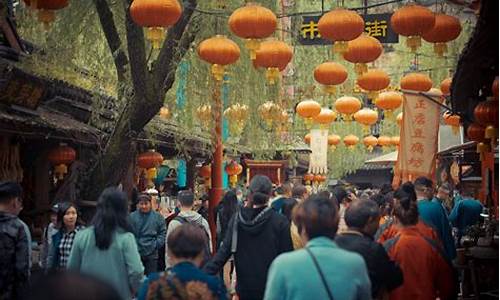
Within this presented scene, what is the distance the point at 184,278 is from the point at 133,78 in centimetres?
652

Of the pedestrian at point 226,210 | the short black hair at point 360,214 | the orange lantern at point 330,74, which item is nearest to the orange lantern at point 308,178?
the orange lantern at point 330,74

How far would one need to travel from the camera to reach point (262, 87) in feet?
47.5

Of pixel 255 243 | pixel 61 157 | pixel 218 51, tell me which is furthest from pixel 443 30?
pixel 61 157

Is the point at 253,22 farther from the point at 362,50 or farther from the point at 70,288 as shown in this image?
the point at 70,288

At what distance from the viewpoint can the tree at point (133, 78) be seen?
1080 centimetres

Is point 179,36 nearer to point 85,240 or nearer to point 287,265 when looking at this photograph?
point 85,240

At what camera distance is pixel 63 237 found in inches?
310

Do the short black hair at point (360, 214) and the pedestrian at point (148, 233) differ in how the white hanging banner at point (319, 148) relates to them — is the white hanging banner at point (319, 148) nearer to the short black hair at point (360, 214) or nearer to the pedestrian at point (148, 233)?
the pedestrian at point (148, 233)

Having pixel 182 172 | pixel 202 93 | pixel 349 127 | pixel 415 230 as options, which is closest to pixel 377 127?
pixel 349 127

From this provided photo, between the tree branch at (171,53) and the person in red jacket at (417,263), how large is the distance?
15.7ft

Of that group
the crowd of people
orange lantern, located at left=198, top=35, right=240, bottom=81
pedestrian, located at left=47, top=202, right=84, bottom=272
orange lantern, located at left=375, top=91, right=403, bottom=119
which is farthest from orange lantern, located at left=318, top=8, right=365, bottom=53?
orange lantern, located at left=375, top=91, right=403, bottom=119

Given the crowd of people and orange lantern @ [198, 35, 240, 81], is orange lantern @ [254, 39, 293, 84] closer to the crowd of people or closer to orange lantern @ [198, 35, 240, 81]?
orange lantern @ [198, 35, 240, 81]

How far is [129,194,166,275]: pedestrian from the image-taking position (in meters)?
10.5

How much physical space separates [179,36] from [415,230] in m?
5.22
